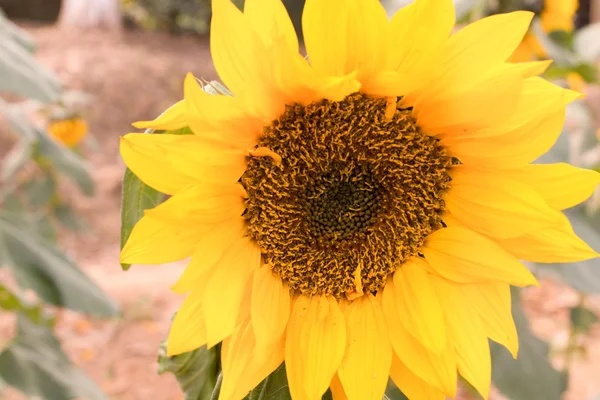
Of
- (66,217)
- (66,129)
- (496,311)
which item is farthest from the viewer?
(66,217)

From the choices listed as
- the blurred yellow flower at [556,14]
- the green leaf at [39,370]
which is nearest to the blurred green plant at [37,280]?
the green leaf at [39,370]

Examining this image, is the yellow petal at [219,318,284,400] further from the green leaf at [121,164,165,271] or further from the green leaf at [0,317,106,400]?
the green leaf at [0,317,106,400]

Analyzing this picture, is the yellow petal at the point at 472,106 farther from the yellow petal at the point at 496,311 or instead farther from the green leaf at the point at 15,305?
the green leaf at the point at 15,305

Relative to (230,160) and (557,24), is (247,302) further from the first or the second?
(557,24)

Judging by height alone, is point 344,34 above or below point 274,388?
above

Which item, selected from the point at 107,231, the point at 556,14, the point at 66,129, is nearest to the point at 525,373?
the point at 556,14

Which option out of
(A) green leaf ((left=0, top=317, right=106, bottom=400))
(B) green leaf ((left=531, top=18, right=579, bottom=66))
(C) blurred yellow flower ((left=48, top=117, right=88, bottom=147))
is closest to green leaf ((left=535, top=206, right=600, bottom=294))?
(B) green leaf ((left=531, top=18, right=579, bottom=66))

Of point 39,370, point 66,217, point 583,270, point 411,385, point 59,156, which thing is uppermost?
point 411,385

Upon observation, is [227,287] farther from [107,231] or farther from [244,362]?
[107,231]
